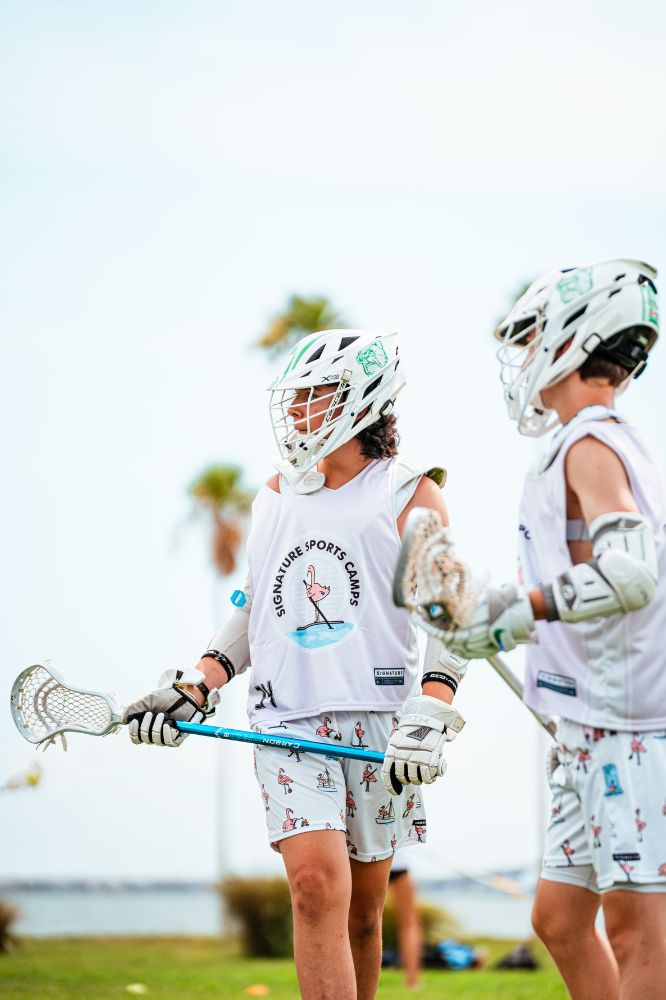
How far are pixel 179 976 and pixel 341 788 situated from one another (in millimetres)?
9426

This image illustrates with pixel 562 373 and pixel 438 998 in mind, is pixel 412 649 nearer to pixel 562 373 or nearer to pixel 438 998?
pixel 562 373

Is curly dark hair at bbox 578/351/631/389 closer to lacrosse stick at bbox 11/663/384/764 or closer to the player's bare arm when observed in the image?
the player's bare arm

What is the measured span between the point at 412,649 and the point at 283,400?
3.34ft

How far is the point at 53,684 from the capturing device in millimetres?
5176

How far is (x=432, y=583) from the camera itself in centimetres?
364

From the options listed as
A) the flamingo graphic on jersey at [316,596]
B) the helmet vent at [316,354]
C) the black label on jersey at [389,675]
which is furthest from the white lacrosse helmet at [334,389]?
the black label on jersey at [389,675]

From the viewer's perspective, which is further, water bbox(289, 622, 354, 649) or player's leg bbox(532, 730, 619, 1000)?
water bbox(289, 622, 354, 649)

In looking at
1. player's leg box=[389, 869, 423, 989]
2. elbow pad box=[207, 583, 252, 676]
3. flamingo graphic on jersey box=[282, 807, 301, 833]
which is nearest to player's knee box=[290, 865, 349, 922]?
flamingo graphic on jersey box=[282, 807, 301, 833]

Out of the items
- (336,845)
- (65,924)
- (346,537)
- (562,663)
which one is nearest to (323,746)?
(336,845)

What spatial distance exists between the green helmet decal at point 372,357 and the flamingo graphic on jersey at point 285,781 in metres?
1.47

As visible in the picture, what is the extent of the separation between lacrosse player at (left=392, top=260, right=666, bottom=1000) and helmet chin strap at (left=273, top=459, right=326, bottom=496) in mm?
1056

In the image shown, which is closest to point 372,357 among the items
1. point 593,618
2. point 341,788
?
point 341,788

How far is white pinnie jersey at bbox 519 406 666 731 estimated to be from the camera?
3713 millimetres

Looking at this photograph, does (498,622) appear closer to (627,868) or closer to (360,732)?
Answer: (627,868)
